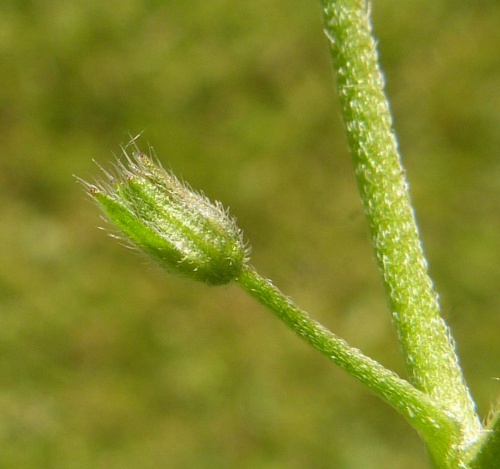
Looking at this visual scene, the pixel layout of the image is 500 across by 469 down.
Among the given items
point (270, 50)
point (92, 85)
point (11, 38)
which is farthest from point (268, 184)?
point (11, 38)

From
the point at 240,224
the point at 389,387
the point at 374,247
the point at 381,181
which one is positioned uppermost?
the point at 240,224

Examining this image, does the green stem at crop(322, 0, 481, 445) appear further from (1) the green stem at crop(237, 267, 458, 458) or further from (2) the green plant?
(1) the green stem at crop(237, 267, 458, 458)

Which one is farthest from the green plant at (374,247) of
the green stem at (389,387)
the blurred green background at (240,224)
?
the blurred green background at (240,224)

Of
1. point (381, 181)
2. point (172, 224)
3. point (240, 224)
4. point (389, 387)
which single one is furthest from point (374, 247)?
Result: point (240, 224)

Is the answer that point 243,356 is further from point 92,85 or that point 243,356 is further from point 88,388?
point 92,85

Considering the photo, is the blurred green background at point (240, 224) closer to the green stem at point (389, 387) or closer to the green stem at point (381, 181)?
the green stem at point (381, 181)

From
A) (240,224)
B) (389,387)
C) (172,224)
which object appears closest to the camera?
(389,387)

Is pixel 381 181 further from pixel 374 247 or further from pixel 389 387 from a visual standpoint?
pixel 389 387
